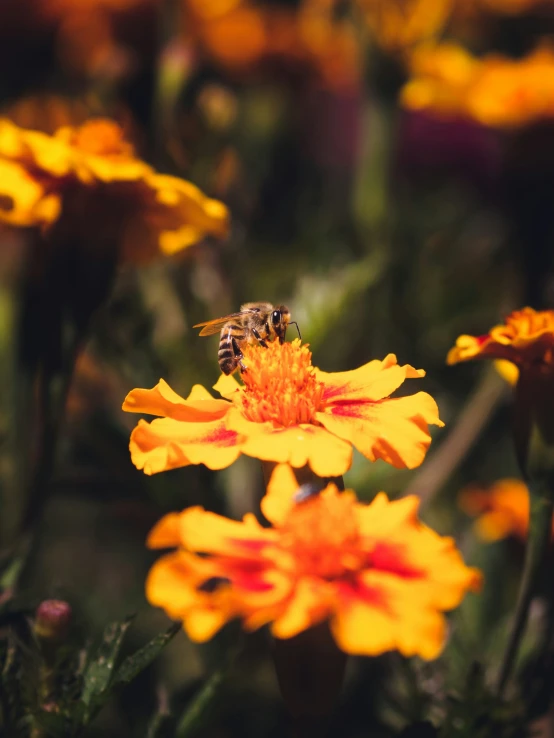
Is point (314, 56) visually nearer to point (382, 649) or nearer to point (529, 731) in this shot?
point (529, 731)

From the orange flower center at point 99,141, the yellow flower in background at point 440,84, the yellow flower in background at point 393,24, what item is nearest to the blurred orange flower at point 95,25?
the yellow flower in background at point 393,24

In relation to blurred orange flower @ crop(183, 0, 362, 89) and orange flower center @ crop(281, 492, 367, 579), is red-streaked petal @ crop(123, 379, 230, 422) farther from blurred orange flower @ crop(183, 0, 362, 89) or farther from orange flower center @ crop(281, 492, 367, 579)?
blurred orange flower @ crop(183, 0, 362, 89)

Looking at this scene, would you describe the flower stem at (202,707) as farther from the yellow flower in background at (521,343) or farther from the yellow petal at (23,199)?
the yellow petal at (23,199)

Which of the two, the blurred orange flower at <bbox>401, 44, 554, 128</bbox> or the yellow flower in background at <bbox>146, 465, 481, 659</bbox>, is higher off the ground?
the blurred orange flower at <bbox>401, 44, 554, 128</bbox>

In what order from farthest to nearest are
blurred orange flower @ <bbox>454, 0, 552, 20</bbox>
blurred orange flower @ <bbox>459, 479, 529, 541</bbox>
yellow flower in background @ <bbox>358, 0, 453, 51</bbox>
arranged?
blurred orange flower @ <bbox>454, 0, 552, 20</bbox>
yellow flower in background @ <bbox>358, 0, 453, 51</bbox>
blurred orange flower @ <bbox>459, 479, 529, 541</bbox>

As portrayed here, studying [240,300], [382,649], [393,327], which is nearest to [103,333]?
[240,300]

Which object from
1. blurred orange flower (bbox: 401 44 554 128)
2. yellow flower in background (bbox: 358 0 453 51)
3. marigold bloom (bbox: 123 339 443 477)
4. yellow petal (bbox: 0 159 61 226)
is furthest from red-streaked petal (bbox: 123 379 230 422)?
yellow flower in background (bbox: 358 0 453 51)
